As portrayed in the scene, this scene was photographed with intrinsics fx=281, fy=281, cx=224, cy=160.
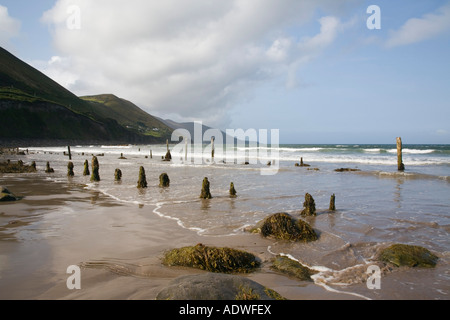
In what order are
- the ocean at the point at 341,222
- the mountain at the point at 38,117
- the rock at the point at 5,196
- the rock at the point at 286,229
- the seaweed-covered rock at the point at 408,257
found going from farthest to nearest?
the mountain at the point at 38,117 → the rock at the point at 5,196 → the rock at the point at 286,229 → the seaweed-covered rock at the point at 408,257 → the ocean at the point at 341,222

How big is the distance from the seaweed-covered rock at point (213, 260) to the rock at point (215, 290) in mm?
1549

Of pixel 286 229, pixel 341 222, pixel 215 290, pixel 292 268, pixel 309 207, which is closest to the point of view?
pixel 215 290

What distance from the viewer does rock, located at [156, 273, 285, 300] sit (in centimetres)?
367

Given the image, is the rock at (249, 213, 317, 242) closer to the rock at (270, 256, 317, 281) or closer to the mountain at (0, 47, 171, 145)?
the rock at (270, 256, 317, 281)

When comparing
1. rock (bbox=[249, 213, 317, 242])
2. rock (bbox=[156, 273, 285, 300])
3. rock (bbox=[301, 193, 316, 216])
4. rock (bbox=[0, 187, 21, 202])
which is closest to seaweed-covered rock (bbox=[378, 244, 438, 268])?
rock (bbox=[249, 213, 317, 242])

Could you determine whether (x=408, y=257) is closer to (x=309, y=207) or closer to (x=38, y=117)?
(x=309, y=207)

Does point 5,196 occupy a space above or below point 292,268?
above

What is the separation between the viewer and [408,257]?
6125 millimetres

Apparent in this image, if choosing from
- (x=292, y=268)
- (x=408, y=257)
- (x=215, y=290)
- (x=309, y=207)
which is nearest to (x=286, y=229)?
(x=292, y=268)

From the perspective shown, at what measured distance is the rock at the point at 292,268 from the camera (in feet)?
17.6

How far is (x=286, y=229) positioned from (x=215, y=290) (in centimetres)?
448

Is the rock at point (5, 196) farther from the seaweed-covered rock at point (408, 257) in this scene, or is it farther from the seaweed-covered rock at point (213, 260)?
the seaweed-covered rock at point (408, 257)

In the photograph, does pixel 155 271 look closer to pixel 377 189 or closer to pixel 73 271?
pixel 73 271

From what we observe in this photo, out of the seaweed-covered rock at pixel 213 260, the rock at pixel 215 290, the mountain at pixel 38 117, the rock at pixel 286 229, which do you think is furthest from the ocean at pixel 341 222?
the mountain at pixel 38 117
